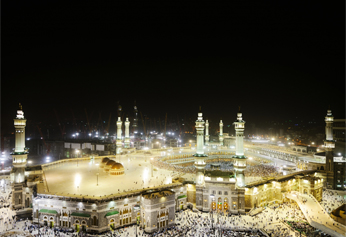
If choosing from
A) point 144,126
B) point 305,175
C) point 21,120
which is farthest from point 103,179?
point 144,126

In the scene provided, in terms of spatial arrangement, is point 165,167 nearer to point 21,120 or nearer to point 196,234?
point 196,234

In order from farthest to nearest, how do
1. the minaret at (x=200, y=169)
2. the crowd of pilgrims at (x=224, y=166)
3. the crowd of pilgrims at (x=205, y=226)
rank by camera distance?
the crowd of pilgrims at (x=224, y=166)
the minaret at (x=200, y=169)
the crowd of pilgrims at (x=205, y=226)

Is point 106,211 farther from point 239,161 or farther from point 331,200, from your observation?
point 331,200

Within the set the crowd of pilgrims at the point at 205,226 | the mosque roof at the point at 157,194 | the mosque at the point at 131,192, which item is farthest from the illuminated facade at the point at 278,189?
the mosque roof at the point at 157,194

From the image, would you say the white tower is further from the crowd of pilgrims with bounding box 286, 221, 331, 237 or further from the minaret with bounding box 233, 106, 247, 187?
the crowd of pilgrims with bounding box 286, 221, 331, 237

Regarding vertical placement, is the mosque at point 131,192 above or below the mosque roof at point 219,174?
below

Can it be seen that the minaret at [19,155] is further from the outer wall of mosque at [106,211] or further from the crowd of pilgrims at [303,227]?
the crowd of pilgrims at [303,227]
